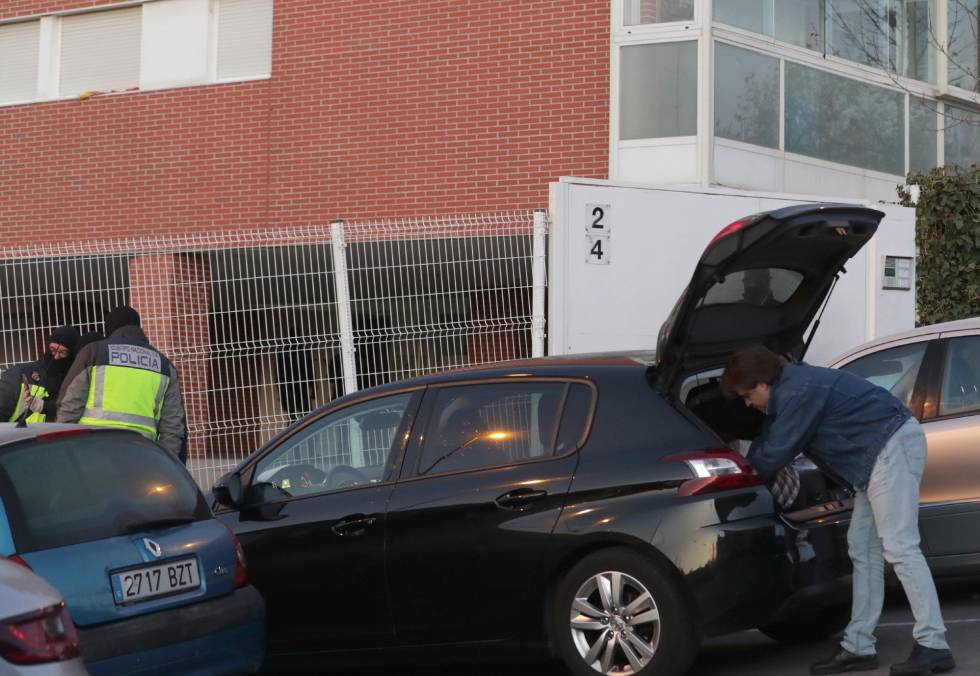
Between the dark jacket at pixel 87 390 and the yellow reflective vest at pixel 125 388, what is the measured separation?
0.03m

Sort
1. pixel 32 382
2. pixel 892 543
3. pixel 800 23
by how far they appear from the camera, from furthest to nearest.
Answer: pixel 800 23 < pixel 32 382 < pixel 892 543

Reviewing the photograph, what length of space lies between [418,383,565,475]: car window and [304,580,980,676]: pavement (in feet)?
4.23

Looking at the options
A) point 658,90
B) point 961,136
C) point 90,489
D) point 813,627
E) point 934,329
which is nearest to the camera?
point 90,489

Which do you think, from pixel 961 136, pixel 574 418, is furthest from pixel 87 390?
pixel 961 136

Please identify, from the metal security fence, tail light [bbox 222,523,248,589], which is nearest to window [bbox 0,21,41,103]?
the metal security fence

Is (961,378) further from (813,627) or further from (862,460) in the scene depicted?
(862,460)

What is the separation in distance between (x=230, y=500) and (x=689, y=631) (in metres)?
2.31

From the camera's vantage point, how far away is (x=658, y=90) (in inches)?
586

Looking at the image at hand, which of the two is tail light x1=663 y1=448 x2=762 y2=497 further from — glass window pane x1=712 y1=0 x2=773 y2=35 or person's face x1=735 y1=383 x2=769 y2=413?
glass window pane x1=712 y1=0 x2=773 y2=35

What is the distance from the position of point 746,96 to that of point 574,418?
31.2 feet

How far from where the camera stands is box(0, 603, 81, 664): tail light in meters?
4.17

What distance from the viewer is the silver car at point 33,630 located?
417 centimetres

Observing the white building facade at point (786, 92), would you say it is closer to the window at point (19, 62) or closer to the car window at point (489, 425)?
the window at point (19, 62)

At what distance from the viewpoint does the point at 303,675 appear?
7777 mm
